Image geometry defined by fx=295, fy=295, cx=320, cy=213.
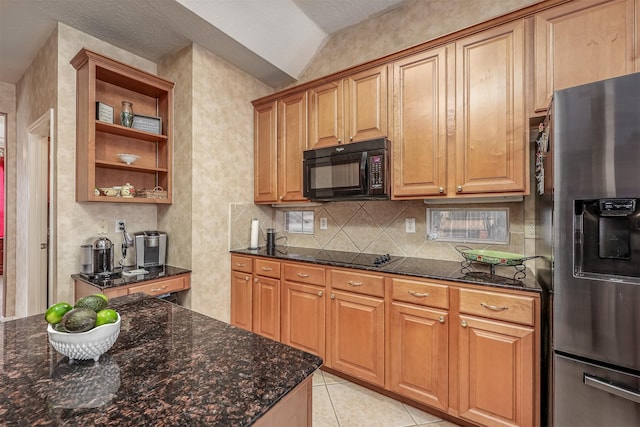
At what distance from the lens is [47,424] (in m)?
0.58

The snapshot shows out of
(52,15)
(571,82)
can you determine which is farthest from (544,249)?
(52,15)

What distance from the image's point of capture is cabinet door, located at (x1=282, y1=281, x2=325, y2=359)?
2273 mm

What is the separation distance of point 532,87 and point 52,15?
336 centimetres

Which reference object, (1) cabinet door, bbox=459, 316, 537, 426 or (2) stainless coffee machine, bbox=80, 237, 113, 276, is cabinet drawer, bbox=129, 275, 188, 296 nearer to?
(2) stainless coffee machine, bbox=80, 237, 113, 276

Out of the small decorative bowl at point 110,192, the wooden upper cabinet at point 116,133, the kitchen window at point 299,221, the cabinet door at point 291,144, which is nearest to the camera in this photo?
the wooden upper cabinet at point 116,133

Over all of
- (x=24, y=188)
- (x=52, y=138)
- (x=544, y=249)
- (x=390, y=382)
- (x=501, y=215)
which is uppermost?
(x=52, y=138)

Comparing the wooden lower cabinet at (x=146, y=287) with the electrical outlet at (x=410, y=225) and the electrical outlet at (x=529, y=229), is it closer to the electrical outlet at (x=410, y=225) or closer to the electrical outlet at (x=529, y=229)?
the electrical outlet at (x=410, y=225)

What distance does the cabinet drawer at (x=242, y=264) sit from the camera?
8.94ft

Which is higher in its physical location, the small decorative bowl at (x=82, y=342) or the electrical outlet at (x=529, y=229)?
the electrical outlet at (x=529, y=229)

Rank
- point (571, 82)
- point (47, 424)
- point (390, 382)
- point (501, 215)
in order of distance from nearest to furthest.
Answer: point (47, 424)
point (571, 82)
point (390, 382)
point (501, 215)

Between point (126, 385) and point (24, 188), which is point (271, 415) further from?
point (24, 188)

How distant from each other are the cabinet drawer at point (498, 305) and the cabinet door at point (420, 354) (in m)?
0.16

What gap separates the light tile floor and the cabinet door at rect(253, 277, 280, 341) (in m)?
0.59

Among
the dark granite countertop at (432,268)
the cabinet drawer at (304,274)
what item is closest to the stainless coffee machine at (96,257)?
the dark granite countertop at (432,268)
